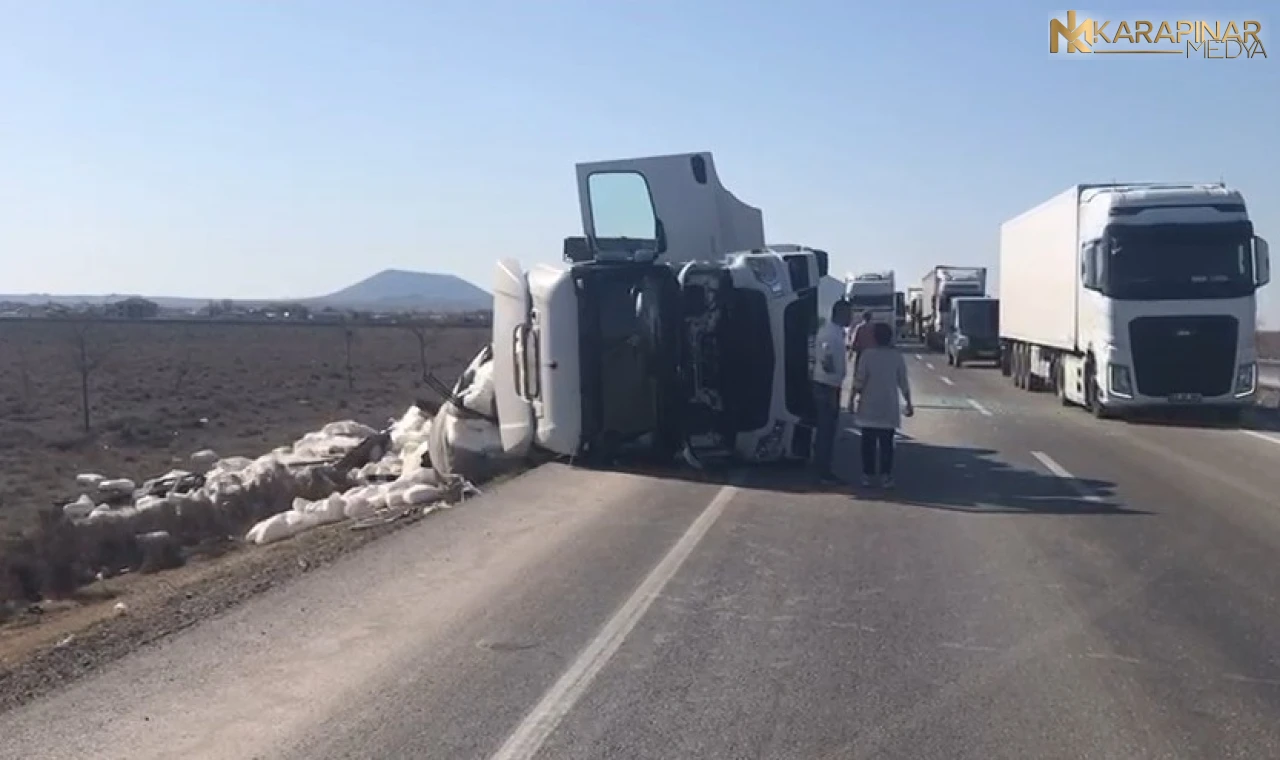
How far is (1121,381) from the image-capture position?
23.7 m

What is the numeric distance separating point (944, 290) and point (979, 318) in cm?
939

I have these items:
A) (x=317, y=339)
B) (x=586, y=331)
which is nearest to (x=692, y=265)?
(x=586, y=331)

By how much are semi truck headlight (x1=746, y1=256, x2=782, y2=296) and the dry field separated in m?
9.93

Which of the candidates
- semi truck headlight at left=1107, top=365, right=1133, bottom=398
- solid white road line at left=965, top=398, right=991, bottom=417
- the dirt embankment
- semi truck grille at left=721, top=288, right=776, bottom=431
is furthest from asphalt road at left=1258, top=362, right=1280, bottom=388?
the dirt embankment

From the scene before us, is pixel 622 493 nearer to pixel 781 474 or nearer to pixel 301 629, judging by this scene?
pixel 781 474

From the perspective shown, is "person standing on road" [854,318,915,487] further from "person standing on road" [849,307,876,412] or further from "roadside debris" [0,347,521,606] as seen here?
"roadside debris" [0,347,521,606]

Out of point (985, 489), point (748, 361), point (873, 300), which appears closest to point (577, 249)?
point (748, 361)

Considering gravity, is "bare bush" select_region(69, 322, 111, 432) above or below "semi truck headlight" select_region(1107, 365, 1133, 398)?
below

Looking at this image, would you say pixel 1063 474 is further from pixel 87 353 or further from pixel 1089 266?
pixel 87 353

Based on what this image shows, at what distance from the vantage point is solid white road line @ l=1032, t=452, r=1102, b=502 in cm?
1459

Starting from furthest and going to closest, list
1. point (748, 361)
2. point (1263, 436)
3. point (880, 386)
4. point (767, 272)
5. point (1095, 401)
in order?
point (1095, 401), point (1263, 436), point (767, 272), point (748, 361), point (880, 386)

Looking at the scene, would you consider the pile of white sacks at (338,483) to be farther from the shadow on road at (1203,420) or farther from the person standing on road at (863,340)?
the shadow on road at (1203,420)


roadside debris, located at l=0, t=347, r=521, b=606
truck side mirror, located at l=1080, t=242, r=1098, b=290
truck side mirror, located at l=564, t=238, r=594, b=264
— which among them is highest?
truck side mirror, located at l=564, t=238, r=594, b=264

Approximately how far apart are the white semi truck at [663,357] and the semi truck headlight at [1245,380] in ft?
32.4
